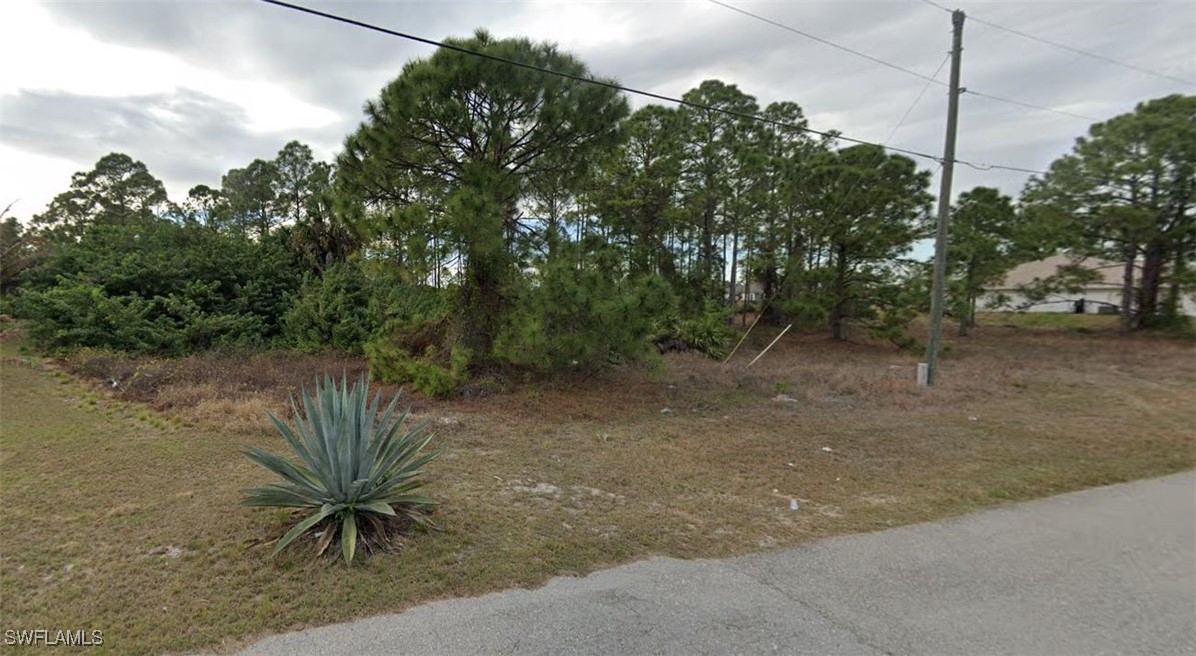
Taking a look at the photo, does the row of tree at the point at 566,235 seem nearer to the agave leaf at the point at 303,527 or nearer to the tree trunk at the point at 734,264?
the tree trunk at the point at 734,264

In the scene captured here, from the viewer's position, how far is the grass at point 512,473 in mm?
3129

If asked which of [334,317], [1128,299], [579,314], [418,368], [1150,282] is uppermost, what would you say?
[1150,282]

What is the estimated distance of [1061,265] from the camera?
22078mm

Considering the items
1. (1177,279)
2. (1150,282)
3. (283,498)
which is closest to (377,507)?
(283,498)

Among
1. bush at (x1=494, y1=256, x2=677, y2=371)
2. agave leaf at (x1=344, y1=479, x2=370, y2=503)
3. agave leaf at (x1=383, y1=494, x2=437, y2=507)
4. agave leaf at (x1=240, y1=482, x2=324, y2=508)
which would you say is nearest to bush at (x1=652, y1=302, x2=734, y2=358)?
bush at (x1=494, y1=256, x2=677, y2=371)

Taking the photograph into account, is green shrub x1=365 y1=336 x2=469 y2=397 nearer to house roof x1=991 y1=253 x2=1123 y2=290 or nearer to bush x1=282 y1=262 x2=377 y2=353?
bush x1=282 y1=262 x2=377 y2=353

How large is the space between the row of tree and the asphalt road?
538 cm

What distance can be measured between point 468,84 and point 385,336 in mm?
5014

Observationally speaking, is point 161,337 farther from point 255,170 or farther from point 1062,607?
point 255,170

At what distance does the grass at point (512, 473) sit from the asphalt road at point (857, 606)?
9.9 inches

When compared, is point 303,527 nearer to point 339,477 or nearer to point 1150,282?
point 339,477

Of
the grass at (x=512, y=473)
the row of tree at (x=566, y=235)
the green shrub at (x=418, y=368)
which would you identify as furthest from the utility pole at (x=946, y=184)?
the green shrub at (x=418, y=368)

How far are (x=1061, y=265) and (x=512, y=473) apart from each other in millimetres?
26193

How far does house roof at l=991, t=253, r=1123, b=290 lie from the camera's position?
20.9m
